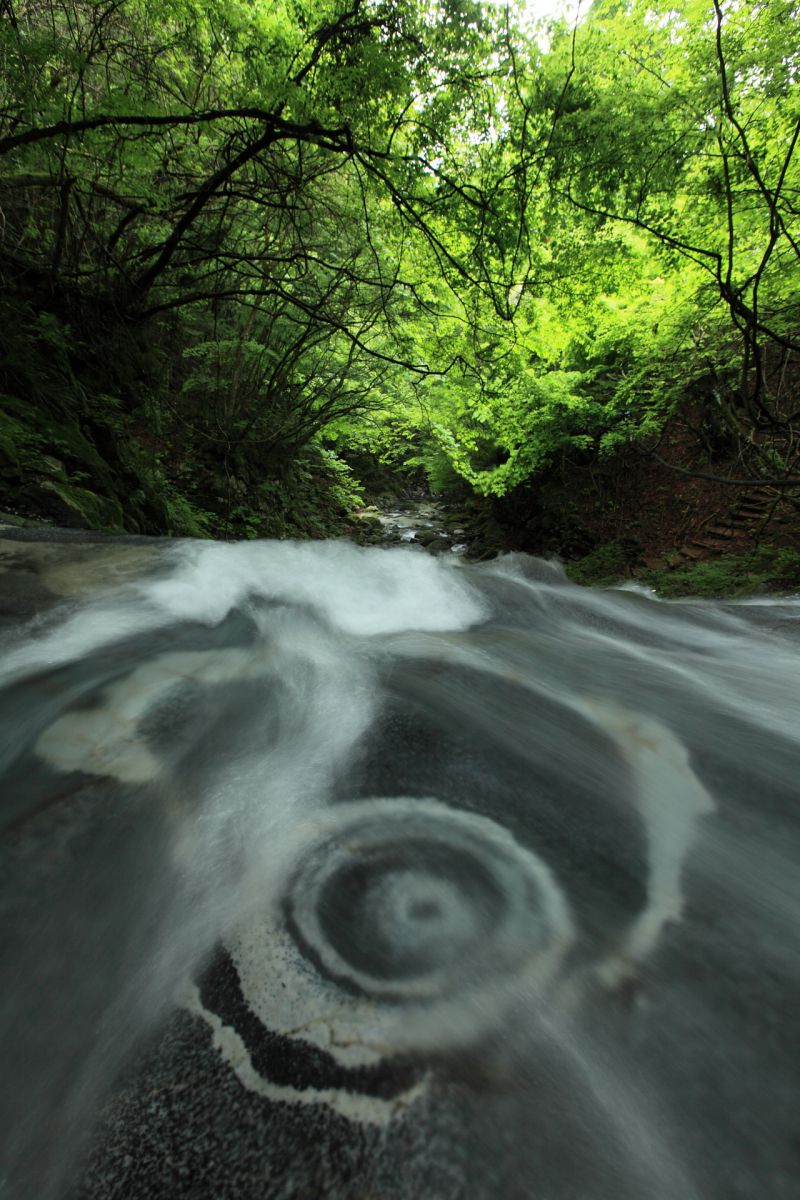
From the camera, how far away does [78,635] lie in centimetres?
262

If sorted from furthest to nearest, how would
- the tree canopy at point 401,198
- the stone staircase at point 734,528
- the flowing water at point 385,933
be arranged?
the stone staircase at point 734,528, the tree canopy at point 401,198, the flowing water at point 385,933

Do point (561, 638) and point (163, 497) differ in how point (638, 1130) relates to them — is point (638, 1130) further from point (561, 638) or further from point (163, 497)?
point (163, 497)

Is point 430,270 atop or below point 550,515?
atop

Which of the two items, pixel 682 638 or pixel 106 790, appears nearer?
pixel 106 790

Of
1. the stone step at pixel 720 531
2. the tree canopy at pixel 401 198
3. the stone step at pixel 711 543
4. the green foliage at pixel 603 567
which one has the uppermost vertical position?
the tree canopy at pixel 401 198

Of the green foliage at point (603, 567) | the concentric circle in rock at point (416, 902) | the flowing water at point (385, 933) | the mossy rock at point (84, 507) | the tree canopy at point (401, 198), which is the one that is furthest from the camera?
the green foliage at point (603, 567)

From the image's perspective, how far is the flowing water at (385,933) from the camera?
0.86 metres

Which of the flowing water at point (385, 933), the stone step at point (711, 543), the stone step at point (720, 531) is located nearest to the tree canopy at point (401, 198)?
the stone step at point (720, 531)

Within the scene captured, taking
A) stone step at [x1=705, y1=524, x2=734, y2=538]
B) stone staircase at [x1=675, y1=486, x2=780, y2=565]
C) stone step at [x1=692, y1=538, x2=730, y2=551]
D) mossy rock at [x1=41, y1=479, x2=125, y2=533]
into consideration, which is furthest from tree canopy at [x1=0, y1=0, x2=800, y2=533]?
stone step at [x1=692, y1=538, x2=730, y2=551]

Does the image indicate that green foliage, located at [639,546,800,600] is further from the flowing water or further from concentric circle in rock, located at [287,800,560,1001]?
concentric circle in rock, located at [287,800,560,1001]

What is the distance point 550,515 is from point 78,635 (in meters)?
9.70

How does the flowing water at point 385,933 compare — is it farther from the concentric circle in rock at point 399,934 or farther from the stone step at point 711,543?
the stone step at point 711,543

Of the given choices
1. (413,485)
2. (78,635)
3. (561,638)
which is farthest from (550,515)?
(413,485)

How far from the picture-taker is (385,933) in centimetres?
123
